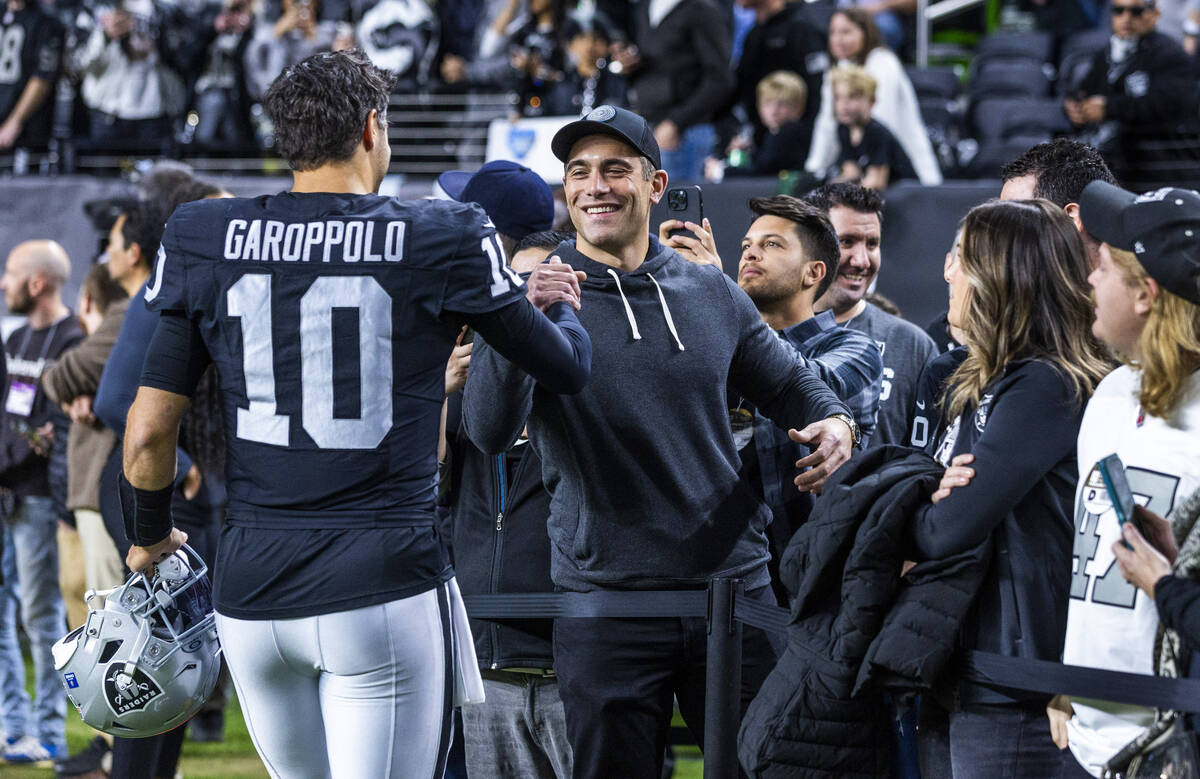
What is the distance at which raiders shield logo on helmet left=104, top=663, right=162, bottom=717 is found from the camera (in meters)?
2.70

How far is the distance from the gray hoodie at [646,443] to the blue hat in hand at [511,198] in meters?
0.64

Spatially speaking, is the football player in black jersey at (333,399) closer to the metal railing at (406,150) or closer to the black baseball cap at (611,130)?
the black baseball cap at (611,130)

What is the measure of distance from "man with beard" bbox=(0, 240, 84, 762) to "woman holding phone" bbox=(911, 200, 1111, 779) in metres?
4.28

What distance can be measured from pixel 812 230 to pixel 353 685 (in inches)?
65.1

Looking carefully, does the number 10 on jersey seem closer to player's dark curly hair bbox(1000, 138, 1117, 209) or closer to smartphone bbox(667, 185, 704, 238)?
smartphone bbox(667, 185, 704, 238)

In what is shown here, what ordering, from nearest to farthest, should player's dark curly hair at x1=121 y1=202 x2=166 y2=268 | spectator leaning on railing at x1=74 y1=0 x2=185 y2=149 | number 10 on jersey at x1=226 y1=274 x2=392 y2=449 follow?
number 10 on jersey at x1=226 y1=274 x2=392 y2=449
player's dark curly hair at x1=121 y1=202 x2=166 y2=268
spectator leaning on railing at x1=74 y1=0 x2=185 y2=149

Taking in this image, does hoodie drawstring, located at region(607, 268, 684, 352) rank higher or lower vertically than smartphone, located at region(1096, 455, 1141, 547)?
higher

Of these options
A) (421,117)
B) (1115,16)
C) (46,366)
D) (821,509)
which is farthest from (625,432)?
(421,117)

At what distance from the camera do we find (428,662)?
249 cm

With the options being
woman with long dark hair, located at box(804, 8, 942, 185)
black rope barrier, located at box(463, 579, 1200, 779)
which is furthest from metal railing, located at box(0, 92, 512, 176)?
black rope barrier, located at box(463, 579, 1200, 779)

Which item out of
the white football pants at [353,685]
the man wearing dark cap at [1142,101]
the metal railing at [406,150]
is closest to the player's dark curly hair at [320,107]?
the white football pants at [353,685]

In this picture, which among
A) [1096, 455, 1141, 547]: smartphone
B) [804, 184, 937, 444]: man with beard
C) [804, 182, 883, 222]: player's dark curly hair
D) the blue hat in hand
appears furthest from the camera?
[804, 182, 883, 222]: player's dark curly hair

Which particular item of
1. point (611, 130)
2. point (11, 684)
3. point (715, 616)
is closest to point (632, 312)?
point (611, 130)

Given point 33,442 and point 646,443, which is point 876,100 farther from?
point 646,443
